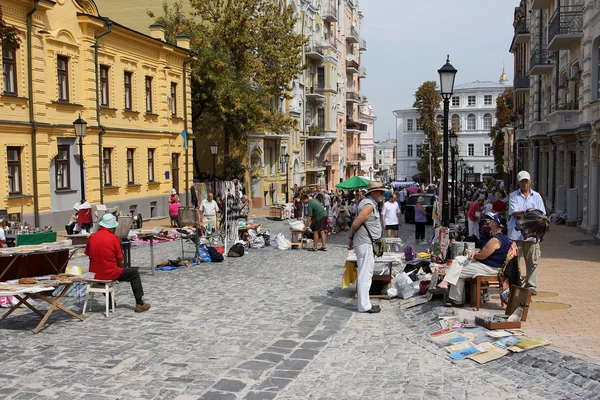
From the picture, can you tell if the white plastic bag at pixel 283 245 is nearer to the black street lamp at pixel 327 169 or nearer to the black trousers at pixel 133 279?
the black trousers at pixel 133 279

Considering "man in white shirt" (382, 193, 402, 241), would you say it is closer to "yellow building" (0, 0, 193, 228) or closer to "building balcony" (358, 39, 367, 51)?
"yellow building" (0, 0, 193, 228)

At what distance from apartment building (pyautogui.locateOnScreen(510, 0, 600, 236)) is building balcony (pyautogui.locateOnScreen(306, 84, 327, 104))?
69.5 ft

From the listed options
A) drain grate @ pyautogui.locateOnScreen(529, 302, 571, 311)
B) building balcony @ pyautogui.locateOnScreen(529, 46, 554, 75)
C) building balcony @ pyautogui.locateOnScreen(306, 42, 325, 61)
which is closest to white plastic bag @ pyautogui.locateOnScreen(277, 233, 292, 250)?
drain grate @ pyautogui.locateOnScreen(529, 302, 571, 311)

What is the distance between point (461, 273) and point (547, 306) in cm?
Answer: 134

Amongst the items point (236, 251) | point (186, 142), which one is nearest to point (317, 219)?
point (236, 251)

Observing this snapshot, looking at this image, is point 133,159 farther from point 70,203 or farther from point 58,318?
point 58,318

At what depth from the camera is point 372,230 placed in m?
10.1

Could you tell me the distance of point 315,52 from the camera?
5538cm

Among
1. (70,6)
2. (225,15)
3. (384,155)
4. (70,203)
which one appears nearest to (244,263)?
(70,203)

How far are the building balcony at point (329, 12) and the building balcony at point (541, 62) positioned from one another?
30905mm

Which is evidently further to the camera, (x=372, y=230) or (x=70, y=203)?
(x=70, y=203)

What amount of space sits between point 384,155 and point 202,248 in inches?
7282

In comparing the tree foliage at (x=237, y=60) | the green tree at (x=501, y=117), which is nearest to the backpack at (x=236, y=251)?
the tree foliage at (x=237, y=60)

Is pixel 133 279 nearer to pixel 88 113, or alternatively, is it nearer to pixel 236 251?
pixel 236 251
